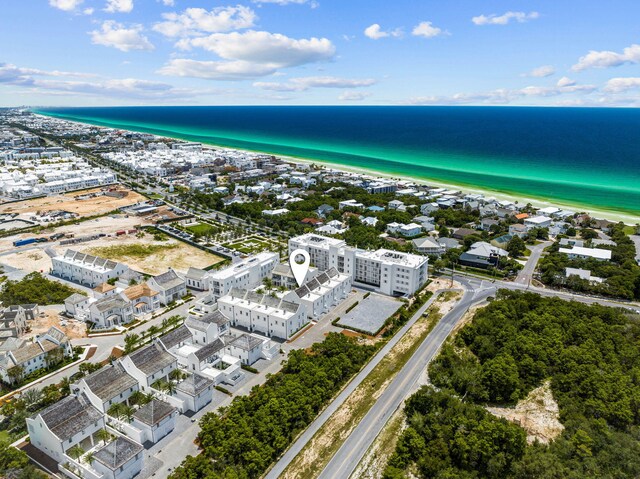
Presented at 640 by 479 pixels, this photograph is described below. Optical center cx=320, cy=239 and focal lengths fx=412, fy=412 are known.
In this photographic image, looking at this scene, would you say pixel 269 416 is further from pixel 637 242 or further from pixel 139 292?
pixel 637 242

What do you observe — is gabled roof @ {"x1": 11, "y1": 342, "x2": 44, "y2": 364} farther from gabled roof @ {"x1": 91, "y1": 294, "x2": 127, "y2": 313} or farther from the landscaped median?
the landscaped median

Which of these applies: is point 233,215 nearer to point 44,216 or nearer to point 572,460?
point 44,216

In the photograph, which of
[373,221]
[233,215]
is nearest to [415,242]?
[373,221]

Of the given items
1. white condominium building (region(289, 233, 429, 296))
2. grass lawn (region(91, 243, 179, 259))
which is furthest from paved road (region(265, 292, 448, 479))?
grass lawn (region(91, 243, 179, 259))

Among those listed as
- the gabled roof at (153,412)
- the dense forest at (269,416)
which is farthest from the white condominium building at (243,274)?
the gabled roof at (153,412)

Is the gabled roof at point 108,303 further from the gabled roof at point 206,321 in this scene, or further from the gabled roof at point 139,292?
Result: the gabled roof at point 206,321

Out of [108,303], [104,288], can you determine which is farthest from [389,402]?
[104,288]
